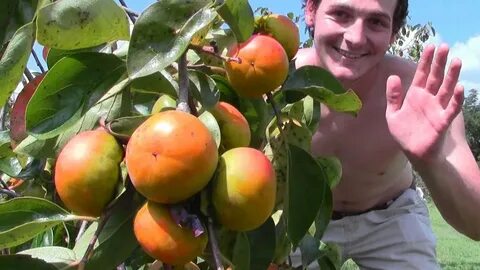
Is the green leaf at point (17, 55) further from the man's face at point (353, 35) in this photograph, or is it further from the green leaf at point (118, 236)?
the man's face at point (353, 35)

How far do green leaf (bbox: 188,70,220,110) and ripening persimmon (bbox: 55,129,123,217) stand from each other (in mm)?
134

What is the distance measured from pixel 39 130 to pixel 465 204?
1510 millimetres

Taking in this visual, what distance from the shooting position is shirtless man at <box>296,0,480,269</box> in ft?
6.06

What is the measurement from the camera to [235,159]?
0.79 m

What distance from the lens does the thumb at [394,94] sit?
1852mm

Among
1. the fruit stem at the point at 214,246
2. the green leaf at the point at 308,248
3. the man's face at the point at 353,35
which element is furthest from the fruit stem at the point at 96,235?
the man's face at the point at 353,35

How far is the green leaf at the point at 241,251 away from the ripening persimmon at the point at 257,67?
0.58ft

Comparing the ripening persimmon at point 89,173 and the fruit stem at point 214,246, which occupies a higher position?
the ripening persimmon at point 89,173

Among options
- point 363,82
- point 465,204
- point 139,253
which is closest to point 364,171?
point 363,82

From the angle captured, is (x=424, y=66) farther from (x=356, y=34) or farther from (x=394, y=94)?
(x=356, y=34)

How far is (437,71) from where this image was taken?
5.90 ft

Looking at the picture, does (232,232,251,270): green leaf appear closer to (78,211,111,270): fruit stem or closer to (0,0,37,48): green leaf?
(78,211,111,270): fruit stem

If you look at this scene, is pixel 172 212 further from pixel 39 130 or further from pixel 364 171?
pixel 364 171

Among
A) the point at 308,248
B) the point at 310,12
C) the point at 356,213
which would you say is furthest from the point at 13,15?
the point at 356,213
